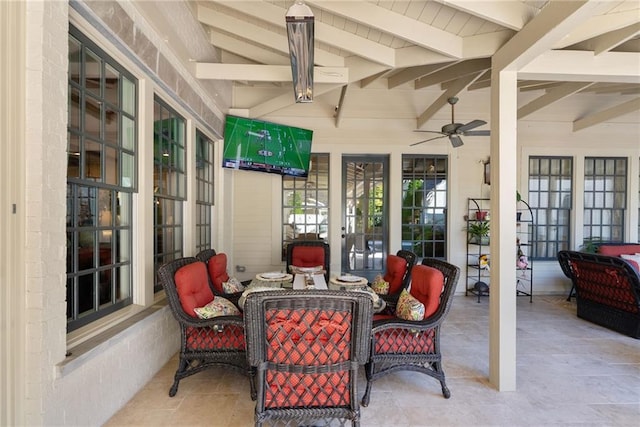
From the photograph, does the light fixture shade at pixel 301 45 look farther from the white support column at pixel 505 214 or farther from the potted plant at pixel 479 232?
the potted plant at pixel 479 232

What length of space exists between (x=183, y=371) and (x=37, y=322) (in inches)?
48.1

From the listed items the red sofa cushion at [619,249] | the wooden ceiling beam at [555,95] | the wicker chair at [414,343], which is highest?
the wooden ceiling beam at [555,95]

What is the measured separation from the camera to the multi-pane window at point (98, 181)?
2062 millimetres

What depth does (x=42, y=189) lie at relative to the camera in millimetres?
1641

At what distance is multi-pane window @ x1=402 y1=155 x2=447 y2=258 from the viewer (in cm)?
595

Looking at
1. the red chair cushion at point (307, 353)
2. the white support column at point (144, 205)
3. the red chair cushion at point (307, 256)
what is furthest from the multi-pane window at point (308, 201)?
the red chair cushion at point (307, 353)

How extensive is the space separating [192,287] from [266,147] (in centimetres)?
314

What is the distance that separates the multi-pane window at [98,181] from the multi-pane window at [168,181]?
1.48 feet

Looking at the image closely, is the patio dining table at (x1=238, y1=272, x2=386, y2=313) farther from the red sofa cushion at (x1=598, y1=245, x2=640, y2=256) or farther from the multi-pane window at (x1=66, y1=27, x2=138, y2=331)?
the red sofa cushion at (x1=598, y1=245, x2=640, y2=256)

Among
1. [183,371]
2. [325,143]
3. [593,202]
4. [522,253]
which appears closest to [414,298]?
[183,371]

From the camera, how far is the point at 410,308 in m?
2.58

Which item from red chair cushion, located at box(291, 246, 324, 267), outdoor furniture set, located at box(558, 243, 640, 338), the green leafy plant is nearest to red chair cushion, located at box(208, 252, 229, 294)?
red chair cushion, located at box(291, 246, 324, 267)

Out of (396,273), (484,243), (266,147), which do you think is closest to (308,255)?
(396,273)

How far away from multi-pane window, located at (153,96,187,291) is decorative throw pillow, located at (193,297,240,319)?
0.86 m
